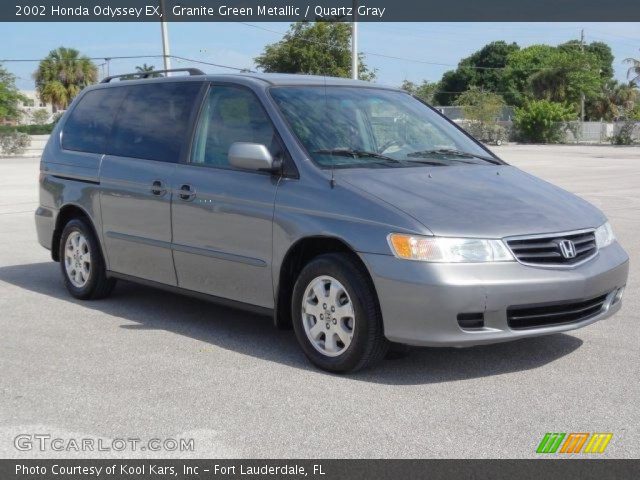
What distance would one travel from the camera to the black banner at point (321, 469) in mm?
3910

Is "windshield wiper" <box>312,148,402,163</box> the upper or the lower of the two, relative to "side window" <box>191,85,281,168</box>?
lower

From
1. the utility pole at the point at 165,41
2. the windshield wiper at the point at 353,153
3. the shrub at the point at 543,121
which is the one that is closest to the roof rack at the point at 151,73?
the windshield wiper at the point at 353,153

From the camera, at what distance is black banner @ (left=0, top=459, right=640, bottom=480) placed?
3910 mm

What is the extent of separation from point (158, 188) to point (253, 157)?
3.82ft

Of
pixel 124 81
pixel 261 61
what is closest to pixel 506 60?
pixel 261 61

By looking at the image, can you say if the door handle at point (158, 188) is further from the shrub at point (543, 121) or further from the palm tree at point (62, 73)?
the palm tree at point (62, 73)

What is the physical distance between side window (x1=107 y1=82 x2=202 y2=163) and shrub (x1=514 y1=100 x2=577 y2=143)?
5272 centimetres

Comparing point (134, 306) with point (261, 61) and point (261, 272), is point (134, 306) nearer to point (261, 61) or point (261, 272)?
point (261, 272)

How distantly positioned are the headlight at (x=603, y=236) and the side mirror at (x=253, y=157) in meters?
2.02

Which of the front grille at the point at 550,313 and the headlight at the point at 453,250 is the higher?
the headlight at the point at 453,250

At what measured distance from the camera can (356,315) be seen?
5.22 m
